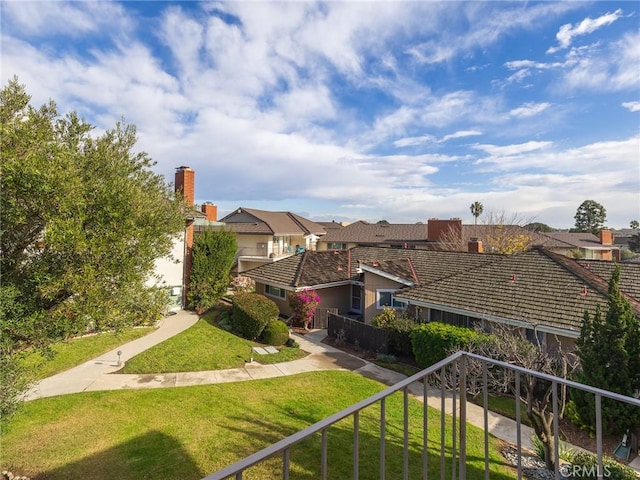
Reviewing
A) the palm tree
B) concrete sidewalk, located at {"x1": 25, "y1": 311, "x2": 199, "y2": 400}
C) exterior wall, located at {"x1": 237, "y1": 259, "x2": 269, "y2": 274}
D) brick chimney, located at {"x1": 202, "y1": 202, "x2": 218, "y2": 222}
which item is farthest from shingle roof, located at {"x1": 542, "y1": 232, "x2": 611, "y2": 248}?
concrete sidewalk, located at {"x1": 25, "y1": 311, "x2": 199, "y2": 400}

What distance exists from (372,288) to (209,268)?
9.93 m

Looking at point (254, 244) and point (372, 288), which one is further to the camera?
point (254, 244)

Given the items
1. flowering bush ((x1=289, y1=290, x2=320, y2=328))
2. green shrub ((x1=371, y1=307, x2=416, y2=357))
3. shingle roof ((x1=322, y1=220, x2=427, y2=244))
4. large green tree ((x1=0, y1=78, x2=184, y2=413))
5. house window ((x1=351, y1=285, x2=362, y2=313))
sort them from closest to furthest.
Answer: large green tree ((x1=0, y1=78, x2=184, y2=413)) < green shrub ((x1=371, y1=307, x2=416, y2=357)) < flowering bush ((x1=289, y1=290, x2=320, y2=328)) < house window ((x1=351, y1=285, x2=362, y2=313)) < shingle roof ((x1=322, y1=220, x2=427, y2=244))

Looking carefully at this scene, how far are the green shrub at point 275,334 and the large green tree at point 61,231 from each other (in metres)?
9.54

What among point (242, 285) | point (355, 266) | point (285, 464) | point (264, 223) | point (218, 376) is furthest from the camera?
point (264, 223)

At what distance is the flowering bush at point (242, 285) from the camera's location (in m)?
22.5

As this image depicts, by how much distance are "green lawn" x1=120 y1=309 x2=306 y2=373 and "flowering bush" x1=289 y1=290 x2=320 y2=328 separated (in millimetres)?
3540

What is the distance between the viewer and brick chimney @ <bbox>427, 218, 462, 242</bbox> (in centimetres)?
3738

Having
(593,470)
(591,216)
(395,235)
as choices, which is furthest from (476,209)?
(593,470)

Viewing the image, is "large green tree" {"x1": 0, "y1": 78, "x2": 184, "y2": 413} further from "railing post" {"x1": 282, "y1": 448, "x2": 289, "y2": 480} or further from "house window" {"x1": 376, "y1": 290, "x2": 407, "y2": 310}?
"house window" {"x1": 376, "y1": 290, "x2": 407, "y2": 310}

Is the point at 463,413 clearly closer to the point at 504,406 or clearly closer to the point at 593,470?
the point at 593,470

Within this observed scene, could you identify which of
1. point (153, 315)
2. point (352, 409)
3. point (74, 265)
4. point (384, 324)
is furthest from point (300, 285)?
point (352, 409)

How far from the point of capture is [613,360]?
779cm

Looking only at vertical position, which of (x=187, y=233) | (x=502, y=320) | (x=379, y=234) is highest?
(x=379, y=234)
